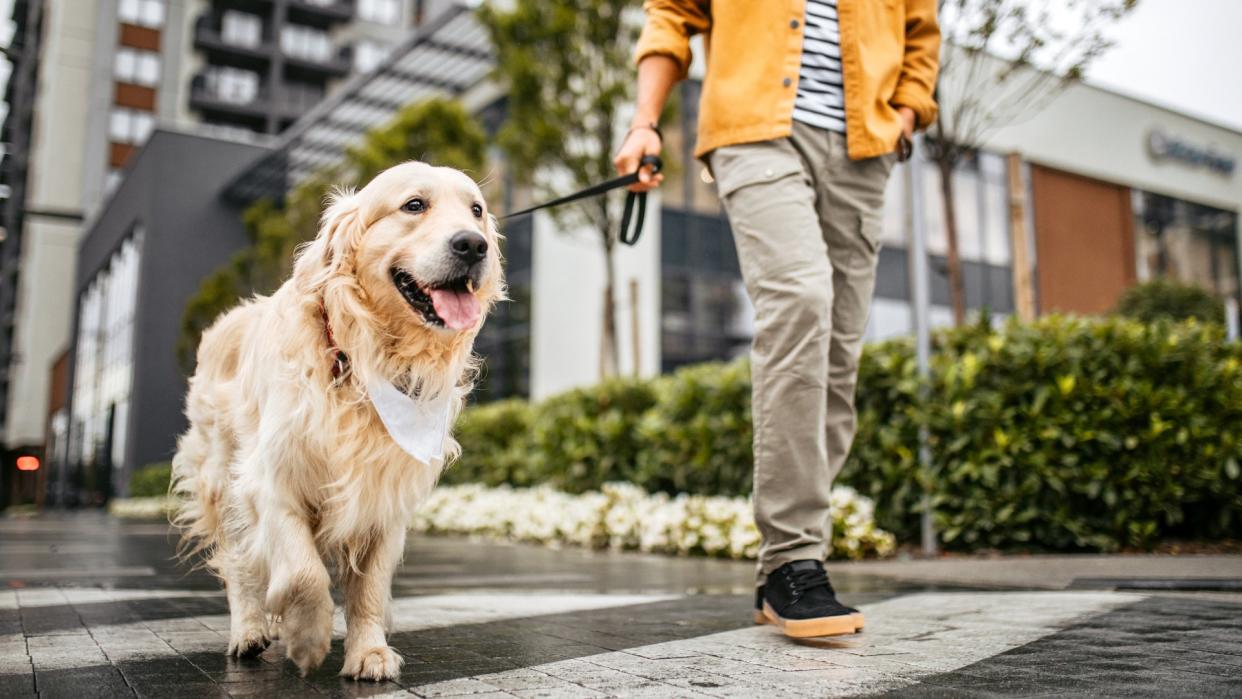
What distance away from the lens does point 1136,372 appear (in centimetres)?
612

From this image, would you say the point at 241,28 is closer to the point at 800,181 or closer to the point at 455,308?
the point at 800,181

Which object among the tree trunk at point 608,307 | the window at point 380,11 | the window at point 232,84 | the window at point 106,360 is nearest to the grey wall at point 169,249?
the window at point 106,360

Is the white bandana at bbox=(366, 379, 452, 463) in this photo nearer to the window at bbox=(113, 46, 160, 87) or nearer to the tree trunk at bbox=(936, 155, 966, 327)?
the tree trunk at bbox=(936, 155, 966, 327)

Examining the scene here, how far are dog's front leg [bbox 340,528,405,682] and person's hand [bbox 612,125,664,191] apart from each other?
1.43 metres

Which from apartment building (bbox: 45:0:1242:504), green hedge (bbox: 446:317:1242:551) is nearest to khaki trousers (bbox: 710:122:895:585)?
green hedge (bbox: 446:317:1242:551)

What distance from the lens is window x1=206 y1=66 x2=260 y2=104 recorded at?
45281mm

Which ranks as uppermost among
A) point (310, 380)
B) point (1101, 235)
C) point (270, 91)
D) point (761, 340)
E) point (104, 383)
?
point (270, 91)

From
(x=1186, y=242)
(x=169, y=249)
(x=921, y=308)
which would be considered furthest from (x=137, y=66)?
(x=921, y=308)

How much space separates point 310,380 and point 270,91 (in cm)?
4892

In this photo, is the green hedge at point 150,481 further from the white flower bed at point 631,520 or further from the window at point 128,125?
the window at point 128,125

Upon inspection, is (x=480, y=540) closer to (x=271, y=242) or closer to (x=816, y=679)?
(x=816, y=679)

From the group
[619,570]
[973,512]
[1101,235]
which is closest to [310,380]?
[619,570]

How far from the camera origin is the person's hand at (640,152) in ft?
10.8

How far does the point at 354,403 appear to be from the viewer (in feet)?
8.27
